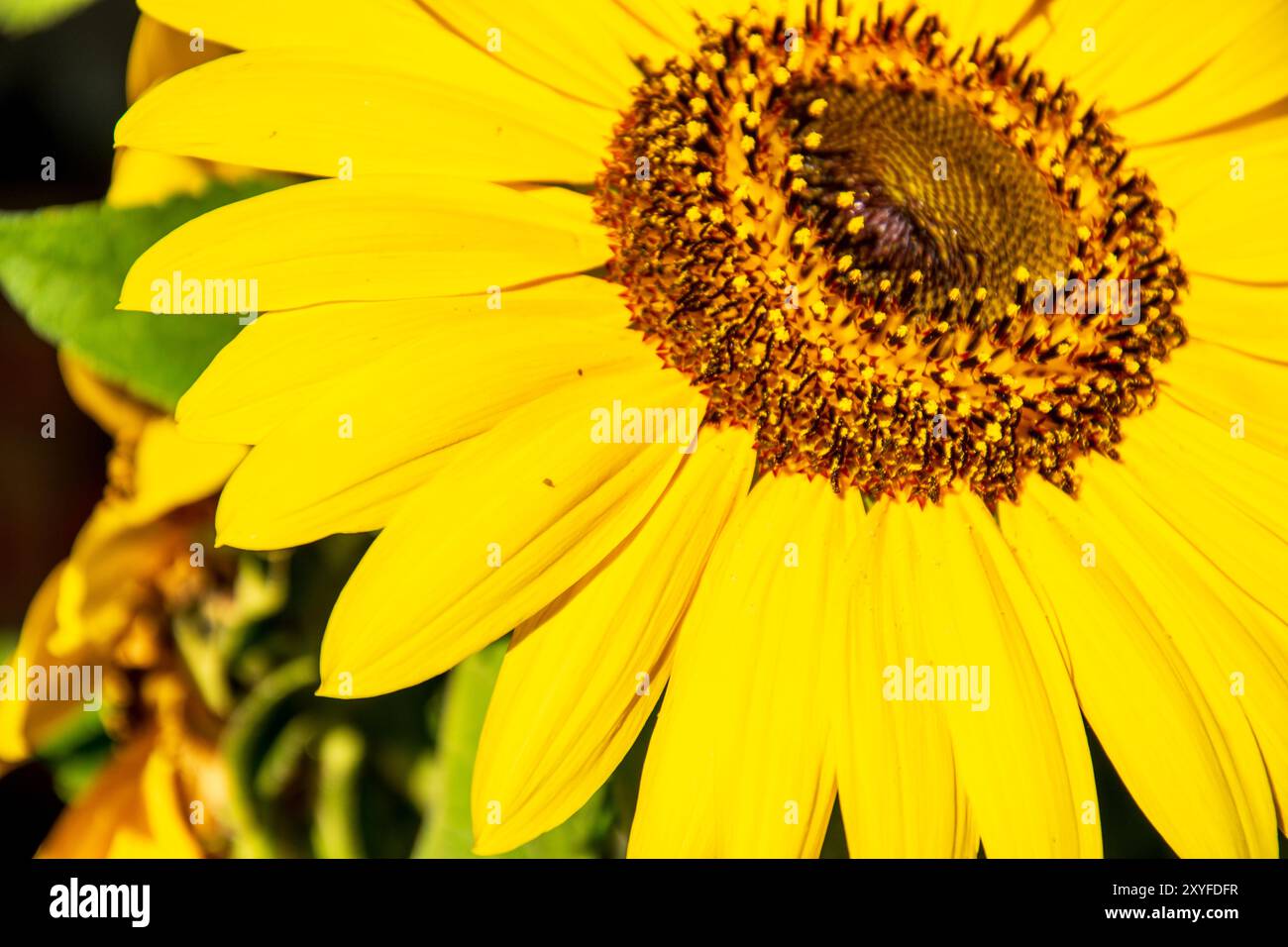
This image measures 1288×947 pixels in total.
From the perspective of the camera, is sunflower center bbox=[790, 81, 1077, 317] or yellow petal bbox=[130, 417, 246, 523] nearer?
yellow petal bbox=[130, 417, 246, 523]

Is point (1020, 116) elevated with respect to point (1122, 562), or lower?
elevated

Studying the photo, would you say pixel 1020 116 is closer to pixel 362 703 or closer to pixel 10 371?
pixel 362 703

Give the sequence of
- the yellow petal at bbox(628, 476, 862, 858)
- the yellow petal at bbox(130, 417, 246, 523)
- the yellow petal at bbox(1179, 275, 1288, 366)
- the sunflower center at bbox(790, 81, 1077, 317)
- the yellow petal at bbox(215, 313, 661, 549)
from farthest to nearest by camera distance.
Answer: the yellow petal at bbox(1179, 275, 1288, 366) < the sunflower center at bbox(790, 81, 1077, 317) < the yellow petal at bbox(130, 417, 246, 523) < the yellow petal at bbox(628, 476, 862, 858) < the yellow petal at bbox(215, 313, 661, 549)

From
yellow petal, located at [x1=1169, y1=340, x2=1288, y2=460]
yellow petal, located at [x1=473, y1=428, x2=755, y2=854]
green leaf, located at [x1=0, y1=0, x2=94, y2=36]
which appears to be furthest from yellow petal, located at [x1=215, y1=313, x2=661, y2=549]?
yellow petal, located at [x1=1169, y1=340, x2=1288, y2=460]

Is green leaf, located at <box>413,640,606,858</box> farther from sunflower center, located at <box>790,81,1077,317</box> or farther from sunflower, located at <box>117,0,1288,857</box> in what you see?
sunflower center, located at <box>790,81,1077,317</box>

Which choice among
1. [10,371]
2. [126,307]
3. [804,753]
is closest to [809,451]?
[804,753]

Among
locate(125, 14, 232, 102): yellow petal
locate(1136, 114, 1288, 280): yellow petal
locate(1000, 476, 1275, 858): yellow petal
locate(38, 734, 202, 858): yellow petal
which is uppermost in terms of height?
locate(125, 14, 232, 102): yellow petal

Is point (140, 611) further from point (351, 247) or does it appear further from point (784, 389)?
point (784, 389)

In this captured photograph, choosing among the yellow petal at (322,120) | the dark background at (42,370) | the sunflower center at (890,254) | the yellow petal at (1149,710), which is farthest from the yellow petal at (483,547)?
the dark background at (42,370)
